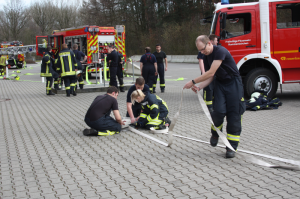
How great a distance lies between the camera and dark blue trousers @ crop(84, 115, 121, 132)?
20.7 ft

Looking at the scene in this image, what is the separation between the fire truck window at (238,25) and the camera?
955cm

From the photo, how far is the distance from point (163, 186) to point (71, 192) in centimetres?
104

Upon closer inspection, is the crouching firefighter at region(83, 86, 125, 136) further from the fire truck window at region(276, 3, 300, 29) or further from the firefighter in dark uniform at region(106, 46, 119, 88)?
the firefighter in dark uniform at region(106, 46, 119, 88)

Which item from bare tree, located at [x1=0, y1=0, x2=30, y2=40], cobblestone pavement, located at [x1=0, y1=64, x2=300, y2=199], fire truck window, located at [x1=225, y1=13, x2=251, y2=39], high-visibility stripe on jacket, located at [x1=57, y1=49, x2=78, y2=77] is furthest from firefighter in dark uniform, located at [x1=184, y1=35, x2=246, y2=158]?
bare tree, located at [x1=0, y1=0, x2=30, y2=40]

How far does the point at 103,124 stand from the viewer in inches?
249

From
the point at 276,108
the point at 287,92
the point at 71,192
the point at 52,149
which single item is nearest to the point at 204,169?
the point at 71,192

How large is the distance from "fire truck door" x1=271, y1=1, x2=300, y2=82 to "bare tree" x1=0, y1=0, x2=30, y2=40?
5503 centimetres

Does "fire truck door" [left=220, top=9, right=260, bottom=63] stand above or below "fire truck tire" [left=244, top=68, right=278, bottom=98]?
above

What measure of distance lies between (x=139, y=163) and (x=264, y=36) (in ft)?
20.7

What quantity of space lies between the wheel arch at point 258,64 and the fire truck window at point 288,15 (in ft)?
3.14

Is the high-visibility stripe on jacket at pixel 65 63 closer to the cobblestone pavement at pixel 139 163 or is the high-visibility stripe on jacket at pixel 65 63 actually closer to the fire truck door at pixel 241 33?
the cobblestone pavement at pixel 139 163

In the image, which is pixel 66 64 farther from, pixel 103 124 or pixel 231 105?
pixel 231 105

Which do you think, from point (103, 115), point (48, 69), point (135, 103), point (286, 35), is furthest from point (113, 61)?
point (103, 115)

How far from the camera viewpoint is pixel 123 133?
6.63 metres
